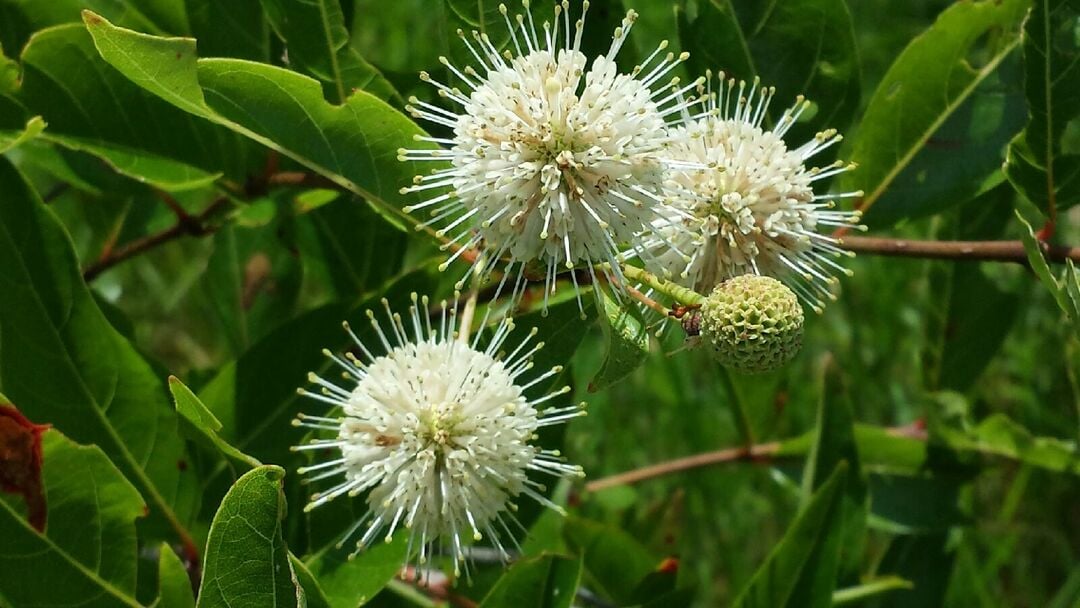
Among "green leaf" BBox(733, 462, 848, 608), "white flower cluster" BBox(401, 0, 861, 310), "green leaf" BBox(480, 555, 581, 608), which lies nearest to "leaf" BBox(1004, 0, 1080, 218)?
"white flower cluster" BBox(401, 0, 861, 310)

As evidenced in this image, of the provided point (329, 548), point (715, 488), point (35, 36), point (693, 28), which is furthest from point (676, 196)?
point (715, 488)

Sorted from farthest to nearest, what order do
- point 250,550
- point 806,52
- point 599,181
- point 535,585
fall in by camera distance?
1. point 806,52
2. point 535,585
3. point 599,181
4. point 250,550

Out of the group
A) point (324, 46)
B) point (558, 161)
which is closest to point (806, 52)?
point (558, 161)

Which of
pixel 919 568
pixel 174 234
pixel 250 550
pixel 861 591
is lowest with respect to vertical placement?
pixel 919 568

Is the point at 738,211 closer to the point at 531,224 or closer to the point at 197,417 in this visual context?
the point at 531,224

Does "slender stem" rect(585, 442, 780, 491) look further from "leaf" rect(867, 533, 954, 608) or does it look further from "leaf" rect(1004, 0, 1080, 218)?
"leaf" rect(1004, 0, 1080, 218)
